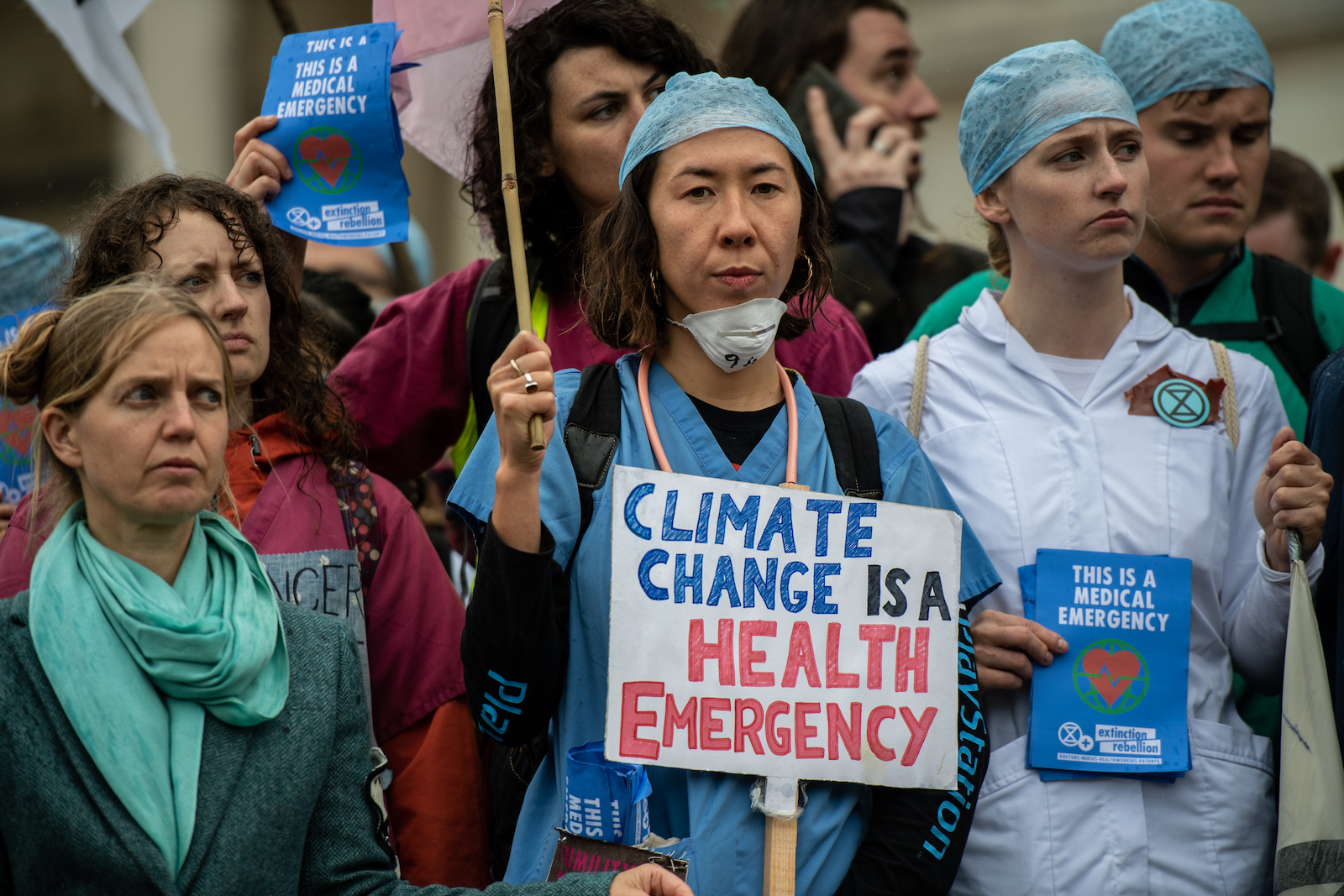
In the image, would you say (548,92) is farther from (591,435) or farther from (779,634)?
(779,634)

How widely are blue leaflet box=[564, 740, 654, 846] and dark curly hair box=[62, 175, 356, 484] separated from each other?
3.18 feet

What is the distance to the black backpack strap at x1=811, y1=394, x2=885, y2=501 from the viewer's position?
267cm

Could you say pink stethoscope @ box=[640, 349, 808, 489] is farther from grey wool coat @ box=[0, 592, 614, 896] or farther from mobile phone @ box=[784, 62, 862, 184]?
mobile phone @ box=[784, 62, 862, 184]

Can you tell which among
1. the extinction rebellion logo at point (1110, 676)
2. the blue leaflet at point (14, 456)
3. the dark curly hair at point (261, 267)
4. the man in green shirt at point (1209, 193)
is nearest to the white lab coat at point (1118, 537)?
the extinction rebellion logo at point (1110, 676)

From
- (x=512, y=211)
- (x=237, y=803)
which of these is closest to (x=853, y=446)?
(x=512, y=211)

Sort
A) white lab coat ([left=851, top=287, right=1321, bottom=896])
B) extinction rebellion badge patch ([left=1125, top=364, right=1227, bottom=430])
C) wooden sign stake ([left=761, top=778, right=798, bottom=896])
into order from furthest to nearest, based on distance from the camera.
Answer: extinction rebellion badge patch ([left=1125, top=364, right=1227, bottom=430])
white lab coat ([left=851, top=287, right=1321, bottom=896])
wooden sign stake ([left=761, top=778, right=798, bottom=896])

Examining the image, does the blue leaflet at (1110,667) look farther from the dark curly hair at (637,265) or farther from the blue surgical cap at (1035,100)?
the blue surgical cap at (1035,100)

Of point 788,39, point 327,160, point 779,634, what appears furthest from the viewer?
point 788,39

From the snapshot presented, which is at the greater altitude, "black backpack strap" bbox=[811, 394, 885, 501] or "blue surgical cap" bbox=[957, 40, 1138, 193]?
"blue surgical cap" bbox=[957, 40, 1138, 193]

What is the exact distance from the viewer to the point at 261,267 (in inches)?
123

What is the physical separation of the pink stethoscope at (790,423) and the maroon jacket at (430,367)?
727 mm

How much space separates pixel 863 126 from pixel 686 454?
2.39 m

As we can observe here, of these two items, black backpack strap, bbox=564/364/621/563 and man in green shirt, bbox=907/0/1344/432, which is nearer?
black backpack strap, bbox=564/364/621/563

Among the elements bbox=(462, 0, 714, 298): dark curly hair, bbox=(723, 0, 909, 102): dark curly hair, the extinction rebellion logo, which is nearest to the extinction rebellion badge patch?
the extinction rebellion logo
